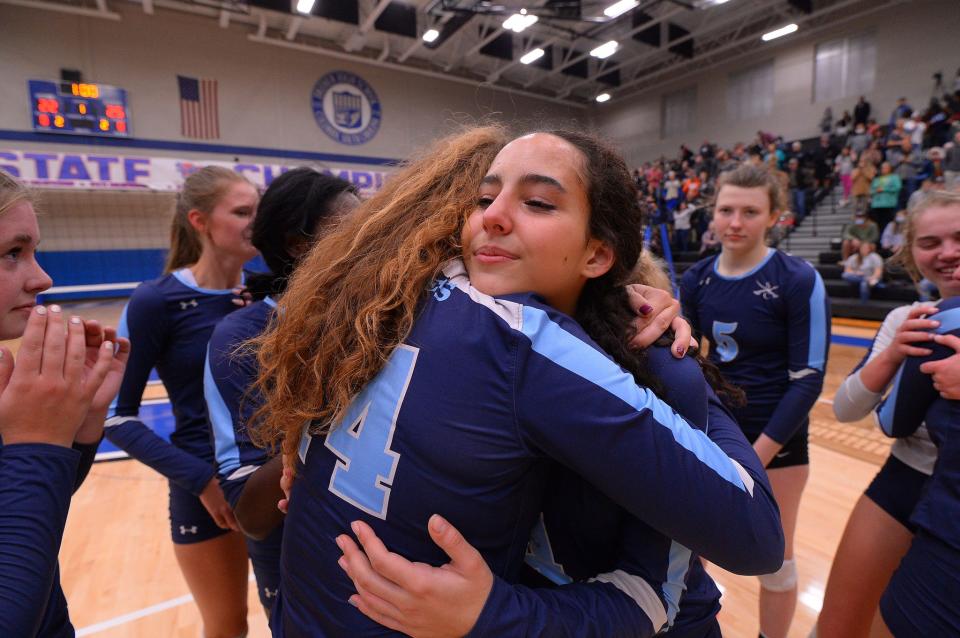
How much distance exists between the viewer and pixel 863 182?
10781 mm

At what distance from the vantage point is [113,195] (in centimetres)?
1259

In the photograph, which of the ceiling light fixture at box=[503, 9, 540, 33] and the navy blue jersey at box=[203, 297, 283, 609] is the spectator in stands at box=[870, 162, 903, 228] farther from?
the navy blue jersey at box=[203, 297, 283, 609]

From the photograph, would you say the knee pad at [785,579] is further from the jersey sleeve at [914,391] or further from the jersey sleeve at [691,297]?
the jersey sleeve at [691,297]

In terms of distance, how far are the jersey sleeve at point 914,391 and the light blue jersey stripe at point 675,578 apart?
0.90m

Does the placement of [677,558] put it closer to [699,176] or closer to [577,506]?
[577,506]

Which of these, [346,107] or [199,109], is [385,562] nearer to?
[199,109]

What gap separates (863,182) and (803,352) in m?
11.2

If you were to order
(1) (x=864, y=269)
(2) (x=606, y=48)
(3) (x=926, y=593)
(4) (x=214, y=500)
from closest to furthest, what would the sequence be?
(3) (x=926, y=593) < (4) (x=214, y=500) < (1) (x=864, y=269) < (2) (x=606, y=48)

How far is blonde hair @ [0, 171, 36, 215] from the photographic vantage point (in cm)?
99

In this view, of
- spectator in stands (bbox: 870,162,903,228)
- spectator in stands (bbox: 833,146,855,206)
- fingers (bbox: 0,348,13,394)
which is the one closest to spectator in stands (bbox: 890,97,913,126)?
spectator in stands (bbox: 833,146,855,206)

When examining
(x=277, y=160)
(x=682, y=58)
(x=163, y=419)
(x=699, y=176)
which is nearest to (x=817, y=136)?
(x=699, y=176)

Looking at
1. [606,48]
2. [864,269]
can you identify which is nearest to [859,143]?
[864,269]

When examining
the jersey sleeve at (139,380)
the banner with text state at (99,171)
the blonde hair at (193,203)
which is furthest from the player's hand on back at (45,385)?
the banner with text state at (99,171)

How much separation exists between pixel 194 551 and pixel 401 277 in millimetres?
1611
